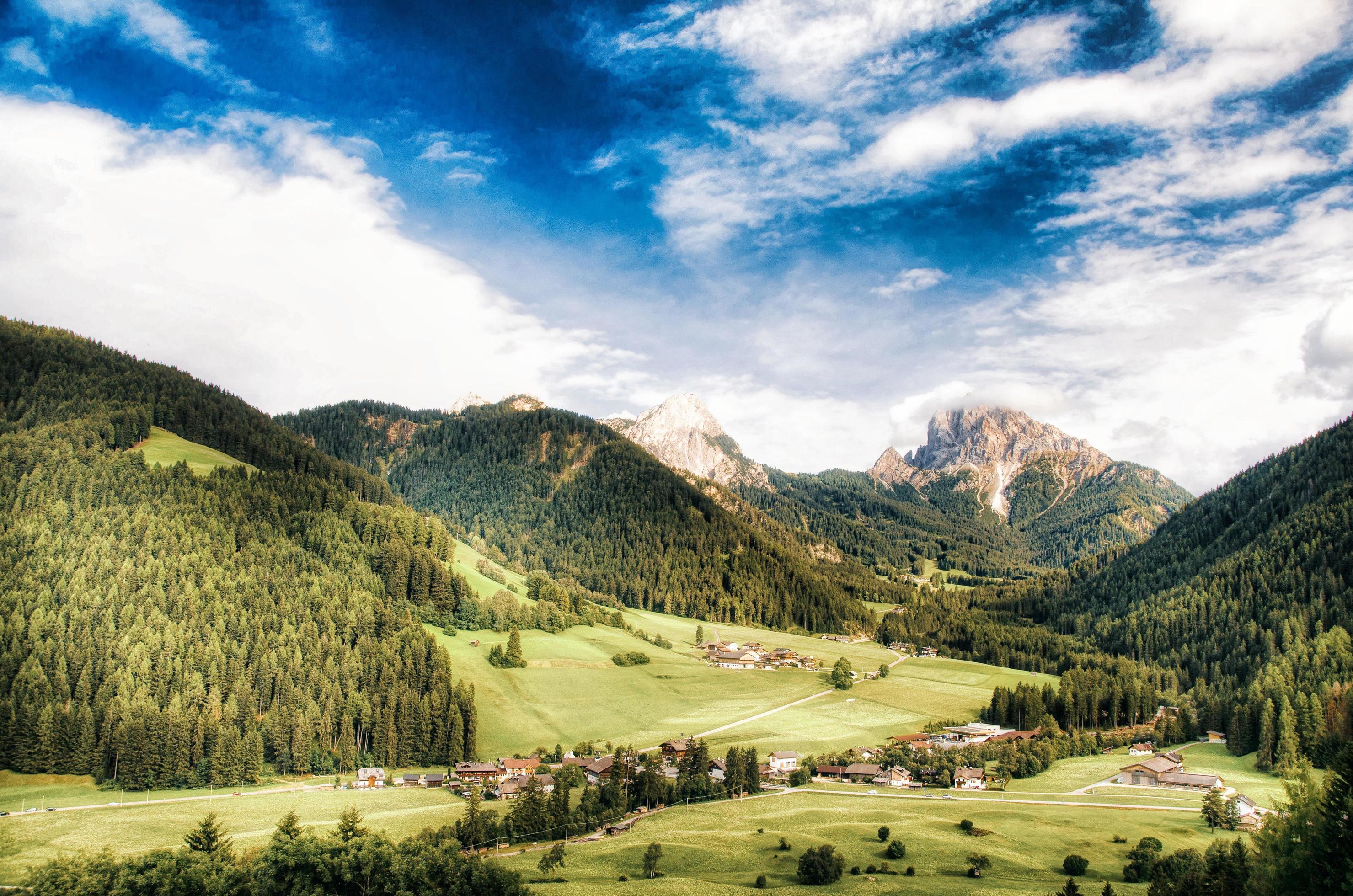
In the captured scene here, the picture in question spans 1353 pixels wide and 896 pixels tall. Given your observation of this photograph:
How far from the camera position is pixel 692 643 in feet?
592

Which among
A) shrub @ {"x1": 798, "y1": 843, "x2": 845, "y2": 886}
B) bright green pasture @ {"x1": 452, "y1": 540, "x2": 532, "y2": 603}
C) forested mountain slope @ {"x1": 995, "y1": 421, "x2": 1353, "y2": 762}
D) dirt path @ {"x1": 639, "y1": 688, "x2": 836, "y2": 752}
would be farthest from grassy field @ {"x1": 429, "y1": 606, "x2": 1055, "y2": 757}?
shrub @ {"x1": 798, "y1": 843, "x2": 845, "y2": 886}

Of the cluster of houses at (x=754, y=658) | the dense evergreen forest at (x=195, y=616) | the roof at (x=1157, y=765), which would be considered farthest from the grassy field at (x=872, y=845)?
the cluster of houses at (x=754, y=658)

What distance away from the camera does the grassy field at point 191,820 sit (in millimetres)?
62500

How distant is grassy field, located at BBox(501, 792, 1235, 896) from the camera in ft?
181

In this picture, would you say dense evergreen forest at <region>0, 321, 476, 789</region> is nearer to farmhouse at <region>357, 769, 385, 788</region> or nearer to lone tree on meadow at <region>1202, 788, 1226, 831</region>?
farmhouse at <region>357, 769, 385, 788</region>

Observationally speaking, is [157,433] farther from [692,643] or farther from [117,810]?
[692,643]

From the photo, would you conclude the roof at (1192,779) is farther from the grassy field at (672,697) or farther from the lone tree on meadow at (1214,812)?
the grassy field at (672,697)

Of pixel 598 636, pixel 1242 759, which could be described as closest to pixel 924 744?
pixel 1242 759

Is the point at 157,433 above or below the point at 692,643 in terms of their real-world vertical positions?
above

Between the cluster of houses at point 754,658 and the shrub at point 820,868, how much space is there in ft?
318

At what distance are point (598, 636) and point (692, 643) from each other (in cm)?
3055

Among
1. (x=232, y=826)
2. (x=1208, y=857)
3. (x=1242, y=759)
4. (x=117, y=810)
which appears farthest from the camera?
(x=1242, y=759)

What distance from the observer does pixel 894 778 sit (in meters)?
91.7

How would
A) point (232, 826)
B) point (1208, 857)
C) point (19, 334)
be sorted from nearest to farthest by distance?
1. point (1208, 857)
2. point (232, 826)
3. point (19, 334)
